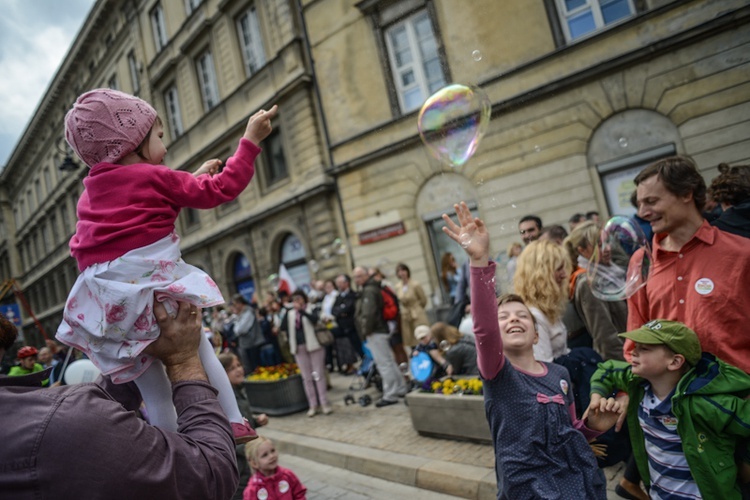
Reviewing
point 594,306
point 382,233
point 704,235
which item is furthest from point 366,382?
point 382,233

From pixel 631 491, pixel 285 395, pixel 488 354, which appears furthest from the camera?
A: pixel 285 395

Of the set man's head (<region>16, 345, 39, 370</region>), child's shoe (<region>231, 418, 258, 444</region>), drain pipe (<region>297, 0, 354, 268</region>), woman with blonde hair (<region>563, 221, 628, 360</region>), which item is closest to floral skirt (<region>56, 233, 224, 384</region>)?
child's shoe (<region>231, 418, 258, 444</region>)

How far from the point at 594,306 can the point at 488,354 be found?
1.64 metres

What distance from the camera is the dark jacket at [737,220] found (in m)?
2.92

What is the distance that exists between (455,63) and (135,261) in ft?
39.6

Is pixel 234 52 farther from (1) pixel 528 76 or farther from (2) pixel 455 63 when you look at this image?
(1) pixel 528 76

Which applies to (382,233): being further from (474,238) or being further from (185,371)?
(185,371)

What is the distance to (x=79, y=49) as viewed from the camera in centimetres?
2705

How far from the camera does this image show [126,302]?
1.39 metres

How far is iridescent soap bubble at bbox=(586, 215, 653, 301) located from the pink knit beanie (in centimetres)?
274

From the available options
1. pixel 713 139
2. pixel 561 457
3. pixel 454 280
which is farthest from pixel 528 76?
pixel 561 457

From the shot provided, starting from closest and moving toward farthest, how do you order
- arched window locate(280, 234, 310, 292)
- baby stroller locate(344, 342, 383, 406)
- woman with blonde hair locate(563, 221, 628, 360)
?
woman with blonde hair locate(563, 221, 628, 360) → baby stroller locate(344, 342, 383, 406) → arched window locate(280, 234, 310, 292)

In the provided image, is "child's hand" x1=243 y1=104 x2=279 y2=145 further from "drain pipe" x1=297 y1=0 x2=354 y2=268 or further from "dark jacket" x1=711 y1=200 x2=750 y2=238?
"drain pipe" x1=297 y1=0 x2=354 y2=268

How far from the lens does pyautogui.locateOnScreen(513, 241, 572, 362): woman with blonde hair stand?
3.26m
